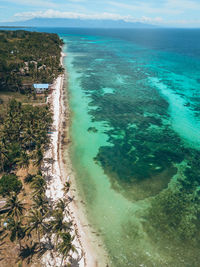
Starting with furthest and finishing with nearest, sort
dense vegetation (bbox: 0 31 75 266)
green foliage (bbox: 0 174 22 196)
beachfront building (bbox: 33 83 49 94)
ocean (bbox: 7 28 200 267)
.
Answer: beachfront building (bbox: 33 83 49 94) → green foliage (bbox: 0 174 22 196) → ocean (bbox: 7 28 200 267) → dense vegetation (bbox: 0 31 75 266)

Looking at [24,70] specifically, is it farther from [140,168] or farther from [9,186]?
[140,168]

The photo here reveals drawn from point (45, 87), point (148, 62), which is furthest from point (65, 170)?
point (148, 62)

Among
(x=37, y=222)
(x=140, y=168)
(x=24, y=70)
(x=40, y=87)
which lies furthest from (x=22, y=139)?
(x=24, y=70)

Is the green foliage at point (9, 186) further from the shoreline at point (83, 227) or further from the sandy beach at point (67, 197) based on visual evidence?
the shoreline at point (83, 227)

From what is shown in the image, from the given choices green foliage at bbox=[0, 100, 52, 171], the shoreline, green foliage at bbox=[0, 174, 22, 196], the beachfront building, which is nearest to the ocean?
the shoreline

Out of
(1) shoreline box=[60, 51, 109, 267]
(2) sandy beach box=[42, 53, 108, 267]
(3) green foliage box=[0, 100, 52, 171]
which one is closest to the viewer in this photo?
(2) sandy beach box=[42, 53, 108, 267]

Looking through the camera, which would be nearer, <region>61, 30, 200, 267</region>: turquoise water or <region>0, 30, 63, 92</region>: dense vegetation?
<region>61, 30, 200, 267</region>: turquoise water

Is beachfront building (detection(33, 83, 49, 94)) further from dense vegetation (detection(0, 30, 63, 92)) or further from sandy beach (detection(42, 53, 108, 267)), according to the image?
sandy beach (detection(42, 53, 108, 267))

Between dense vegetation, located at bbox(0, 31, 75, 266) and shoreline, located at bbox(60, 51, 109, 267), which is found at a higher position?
dense vegetation, located at bbox(0, 31, 75, 266)
